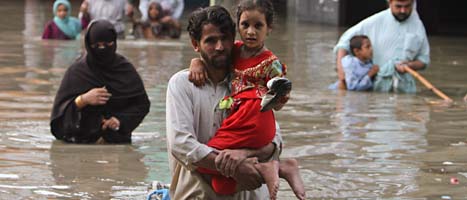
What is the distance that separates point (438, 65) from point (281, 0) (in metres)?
15.0

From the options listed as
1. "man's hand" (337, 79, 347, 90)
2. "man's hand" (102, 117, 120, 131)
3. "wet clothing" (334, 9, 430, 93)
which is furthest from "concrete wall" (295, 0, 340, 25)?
"man's hand" (102, 117, 120, 131)

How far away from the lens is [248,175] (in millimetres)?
4613

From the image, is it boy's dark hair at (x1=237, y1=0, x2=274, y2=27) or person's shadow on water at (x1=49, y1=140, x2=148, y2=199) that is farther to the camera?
person's shadow on water at (x1=49, y1=140, x2=148, y2=199)

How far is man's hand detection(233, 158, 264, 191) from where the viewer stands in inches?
181

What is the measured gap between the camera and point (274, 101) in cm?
456

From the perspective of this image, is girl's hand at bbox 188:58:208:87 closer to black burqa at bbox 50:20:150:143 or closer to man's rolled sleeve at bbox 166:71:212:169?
man's rolled sleeve at bbox 166:71:212:169

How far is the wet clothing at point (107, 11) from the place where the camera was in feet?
62.7

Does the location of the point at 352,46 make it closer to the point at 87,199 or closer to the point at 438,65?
the point at 438,65

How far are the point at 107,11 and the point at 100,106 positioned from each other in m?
10.6

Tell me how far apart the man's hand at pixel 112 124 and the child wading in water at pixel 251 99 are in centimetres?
387

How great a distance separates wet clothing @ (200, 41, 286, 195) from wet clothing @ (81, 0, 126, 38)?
47.4 feet

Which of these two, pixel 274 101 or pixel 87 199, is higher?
pixel 274 101

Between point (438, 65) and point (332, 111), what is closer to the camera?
point (332, 111)

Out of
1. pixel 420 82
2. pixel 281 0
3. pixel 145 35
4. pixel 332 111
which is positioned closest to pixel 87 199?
pixel 332 111
